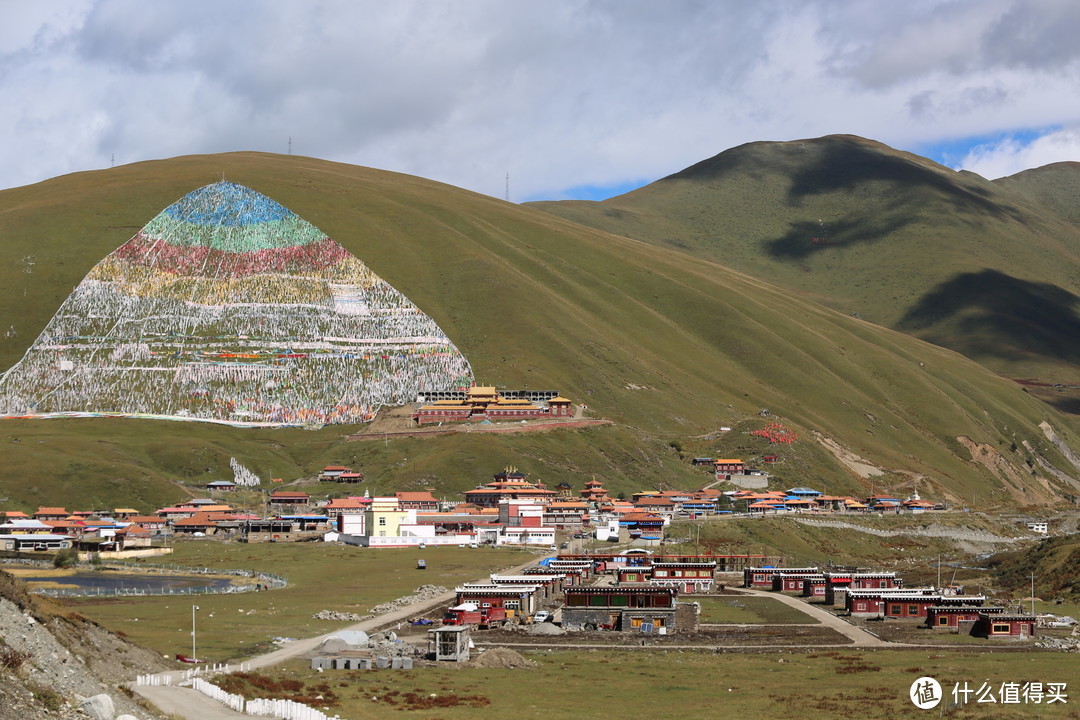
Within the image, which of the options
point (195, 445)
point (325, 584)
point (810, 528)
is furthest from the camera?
point (195, 445)

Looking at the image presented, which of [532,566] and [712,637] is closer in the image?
[712,637]

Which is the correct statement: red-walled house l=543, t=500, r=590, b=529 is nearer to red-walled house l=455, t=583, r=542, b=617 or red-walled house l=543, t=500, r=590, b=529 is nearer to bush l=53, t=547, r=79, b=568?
bush l=53, t=547, r=79, b=568

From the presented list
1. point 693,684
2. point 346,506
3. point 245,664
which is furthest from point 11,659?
point 346,506

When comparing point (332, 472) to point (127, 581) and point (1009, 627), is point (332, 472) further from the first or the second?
point (1009, 627)

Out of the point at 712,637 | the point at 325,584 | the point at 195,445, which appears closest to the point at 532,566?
the point at 325,584

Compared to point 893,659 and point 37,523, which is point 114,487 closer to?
point 37,523
